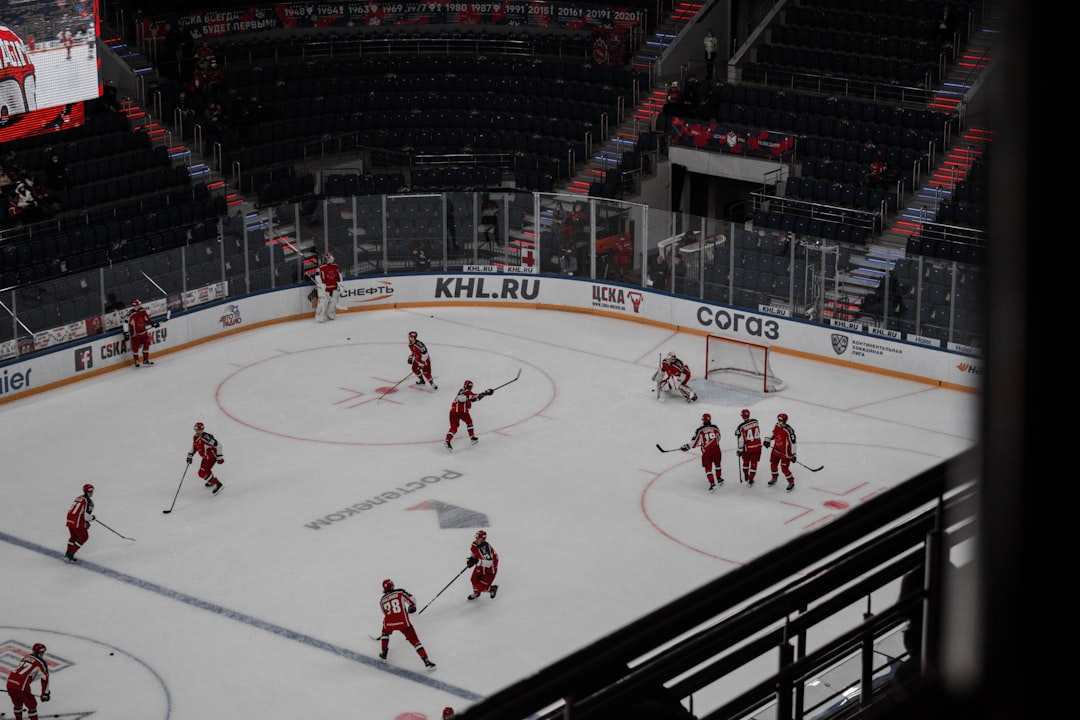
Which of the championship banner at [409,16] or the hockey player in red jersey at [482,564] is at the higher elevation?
the championship banner at [409,16]

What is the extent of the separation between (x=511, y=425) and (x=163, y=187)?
11.1 meters

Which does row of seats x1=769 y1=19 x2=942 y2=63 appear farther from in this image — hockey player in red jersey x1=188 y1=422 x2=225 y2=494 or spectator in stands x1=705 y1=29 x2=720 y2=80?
hockey player in red jersey x1=188 y1=422 x2=225 y2=494

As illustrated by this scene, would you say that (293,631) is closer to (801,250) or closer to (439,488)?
(439,488)

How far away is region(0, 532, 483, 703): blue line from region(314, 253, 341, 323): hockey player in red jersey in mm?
9944

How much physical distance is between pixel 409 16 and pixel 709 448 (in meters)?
20.8

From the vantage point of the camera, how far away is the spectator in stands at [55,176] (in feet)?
92.5

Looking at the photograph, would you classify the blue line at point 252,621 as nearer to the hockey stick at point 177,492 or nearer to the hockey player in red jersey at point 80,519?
the hockey player in red jersey at point 80,519

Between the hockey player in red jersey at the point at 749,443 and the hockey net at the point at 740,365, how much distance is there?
4.56 metres

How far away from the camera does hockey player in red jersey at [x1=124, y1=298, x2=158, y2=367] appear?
81.4 ft

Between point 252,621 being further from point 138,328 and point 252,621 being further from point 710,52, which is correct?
point 710,52

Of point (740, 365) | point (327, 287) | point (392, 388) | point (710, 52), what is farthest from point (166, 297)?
point (710, 52)

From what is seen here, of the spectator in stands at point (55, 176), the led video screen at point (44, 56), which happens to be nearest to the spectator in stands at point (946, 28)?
the led video screen at point (44, 56)

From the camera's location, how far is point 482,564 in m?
15.8

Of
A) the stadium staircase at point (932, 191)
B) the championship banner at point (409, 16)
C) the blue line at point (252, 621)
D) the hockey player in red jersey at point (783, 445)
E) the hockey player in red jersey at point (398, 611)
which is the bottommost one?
the blue line at point (252, 621)
